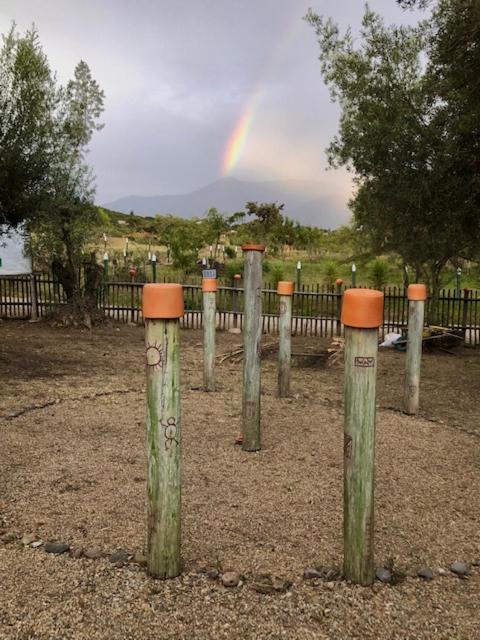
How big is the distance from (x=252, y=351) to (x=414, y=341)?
2498 mm

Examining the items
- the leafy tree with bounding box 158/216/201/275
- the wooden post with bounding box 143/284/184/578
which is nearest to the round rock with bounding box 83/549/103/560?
the wooden post with bounding box 143/284/184/578

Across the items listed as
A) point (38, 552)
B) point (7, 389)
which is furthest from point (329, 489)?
point (7, 389)

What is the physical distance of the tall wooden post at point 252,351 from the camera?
5016 mm

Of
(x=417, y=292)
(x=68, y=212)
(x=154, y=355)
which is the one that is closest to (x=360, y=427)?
(x=154, y=355)

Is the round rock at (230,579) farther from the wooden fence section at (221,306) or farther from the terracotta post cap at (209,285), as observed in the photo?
the wooden fence section at (221,306)

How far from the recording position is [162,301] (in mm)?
2717

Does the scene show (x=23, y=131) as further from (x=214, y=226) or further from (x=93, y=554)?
(x=214, y=226)

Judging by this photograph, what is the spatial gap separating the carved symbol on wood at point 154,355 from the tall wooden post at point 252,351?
90.2 inches

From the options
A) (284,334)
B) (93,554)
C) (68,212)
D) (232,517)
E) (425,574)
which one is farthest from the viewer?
(68,212)

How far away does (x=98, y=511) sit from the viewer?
3846 mm

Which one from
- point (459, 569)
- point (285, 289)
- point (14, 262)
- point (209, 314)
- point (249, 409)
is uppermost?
point (14, 262)

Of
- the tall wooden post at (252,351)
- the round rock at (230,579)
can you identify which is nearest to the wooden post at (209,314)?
the tall wooden post at (252,351)

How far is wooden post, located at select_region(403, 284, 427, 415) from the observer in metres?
6.51

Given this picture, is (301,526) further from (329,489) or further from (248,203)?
(248,203)
